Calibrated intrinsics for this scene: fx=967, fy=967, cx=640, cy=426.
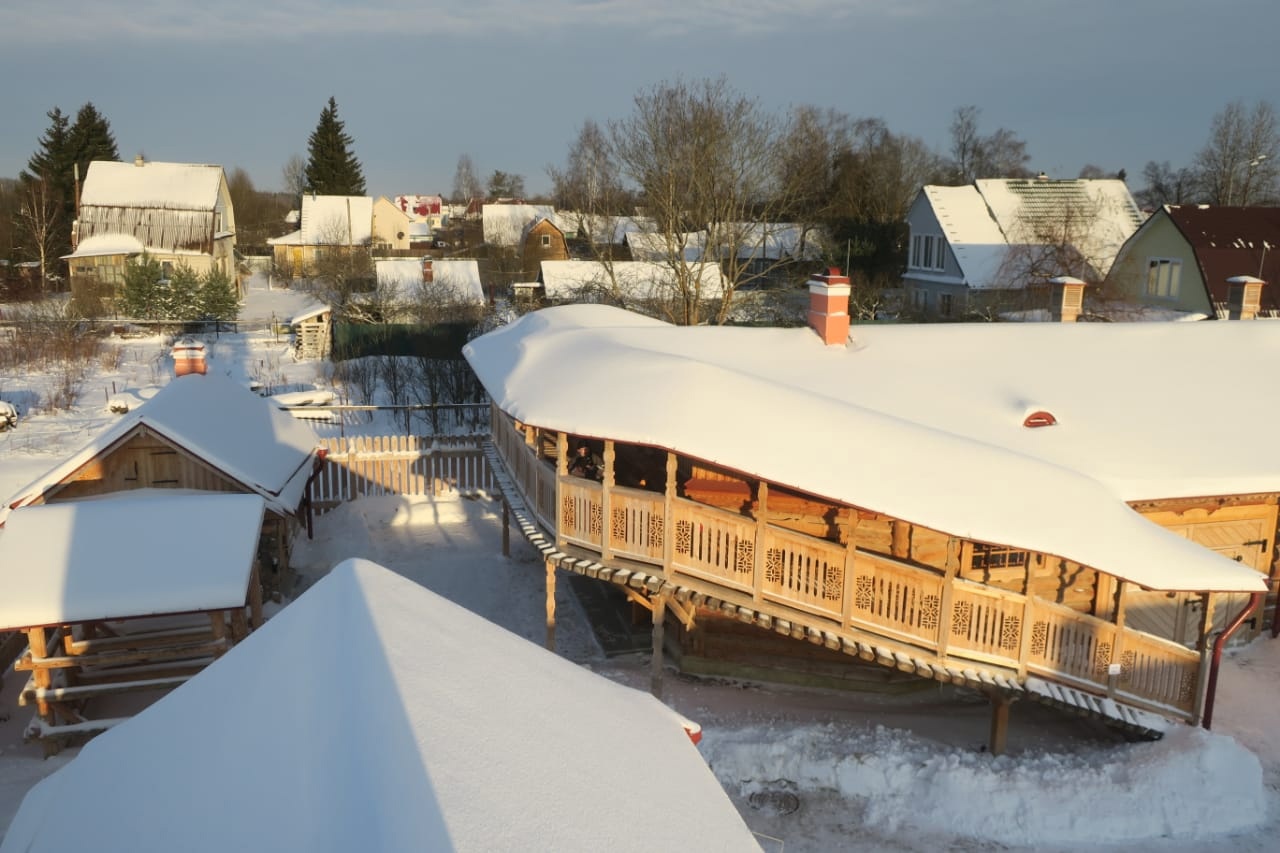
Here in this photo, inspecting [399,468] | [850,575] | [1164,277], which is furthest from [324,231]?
[850,575]

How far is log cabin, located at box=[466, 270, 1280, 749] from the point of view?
36.3ft

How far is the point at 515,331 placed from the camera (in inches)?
707

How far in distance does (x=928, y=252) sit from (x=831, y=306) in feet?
111

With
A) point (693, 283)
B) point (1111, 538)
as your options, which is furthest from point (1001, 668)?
point (693, 283)

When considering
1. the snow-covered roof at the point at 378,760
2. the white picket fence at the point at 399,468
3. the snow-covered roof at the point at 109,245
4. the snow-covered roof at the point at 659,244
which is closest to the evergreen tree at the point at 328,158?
the snow-covered roof at the point at 109,245

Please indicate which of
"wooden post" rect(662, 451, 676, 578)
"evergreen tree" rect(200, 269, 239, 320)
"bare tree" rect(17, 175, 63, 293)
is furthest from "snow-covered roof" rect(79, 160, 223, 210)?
"wooden post" rect(662, 451, 676, 578)

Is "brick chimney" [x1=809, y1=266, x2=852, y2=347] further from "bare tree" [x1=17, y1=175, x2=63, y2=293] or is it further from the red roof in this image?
"bare tree" [x1=17, y1=175, x2=63, y2=293]

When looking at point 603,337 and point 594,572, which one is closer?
point 594,572

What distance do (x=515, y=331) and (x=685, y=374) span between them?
6434 mm

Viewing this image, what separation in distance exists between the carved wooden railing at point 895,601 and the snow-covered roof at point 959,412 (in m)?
1.11

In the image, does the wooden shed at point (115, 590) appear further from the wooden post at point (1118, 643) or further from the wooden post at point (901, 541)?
the wooden post at point (1118, 643)

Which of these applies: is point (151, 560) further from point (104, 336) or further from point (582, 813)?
point (104, 336)

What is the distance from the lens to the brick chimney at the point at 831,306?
15.5 m

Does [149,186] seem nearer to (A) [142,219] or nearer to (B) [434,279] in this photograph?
(A) [142,219]
